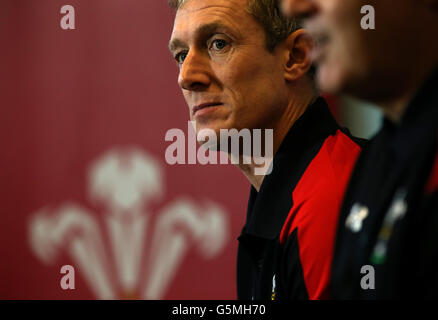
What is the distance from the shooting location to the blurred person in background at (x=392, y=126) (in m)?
0.52

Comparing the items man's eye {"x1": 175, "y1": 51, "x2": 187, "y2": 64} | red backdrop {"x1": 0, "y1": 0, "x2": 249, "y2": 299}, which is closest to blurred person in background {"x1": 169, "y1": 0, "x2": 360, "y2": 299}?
man's eye {"x1": 175, "y1": 51, "x2": 187, "y2": 64}

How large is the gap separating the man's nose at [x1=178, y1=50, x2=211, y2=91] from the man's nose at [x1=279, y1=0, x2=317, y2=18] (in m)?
0.44

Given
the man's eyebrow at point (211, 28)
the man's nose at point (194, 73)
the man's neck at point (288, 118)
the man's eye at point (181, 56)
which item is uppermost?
the man's eyebrow at point (211, 28)

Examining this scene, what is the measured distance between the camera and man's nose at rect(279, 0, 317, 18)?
61 cm

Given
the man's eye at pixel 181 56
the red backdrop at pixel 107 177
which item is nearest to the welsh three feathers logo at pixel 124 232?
the red backdrop at pixel 107 177

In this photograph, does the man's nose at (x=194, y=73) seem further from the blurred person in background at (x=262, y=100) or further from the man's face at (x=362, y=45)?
the man's face at (x=362, y=45)

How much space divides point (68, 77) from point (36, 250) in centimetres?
88

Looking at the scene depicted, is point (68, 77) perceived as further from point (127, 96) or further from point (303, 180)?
point (303, 180)

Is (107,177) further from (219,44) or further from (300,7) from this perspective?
(300,7)

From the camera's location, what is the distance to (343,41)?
582mm

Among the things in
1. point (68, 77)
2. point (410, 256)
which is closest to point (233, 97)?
point (410, 256)

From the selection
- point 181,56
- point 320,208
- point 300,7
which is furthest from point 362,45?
point 181,56

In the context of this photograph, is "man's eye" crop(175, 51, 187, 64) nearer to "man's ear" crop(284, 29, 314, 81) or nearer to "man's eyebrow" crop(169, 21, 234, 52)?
"man's eyebrow" crop(169, 21, 234, 52)

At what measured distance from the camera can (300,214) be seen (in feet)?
2.89
